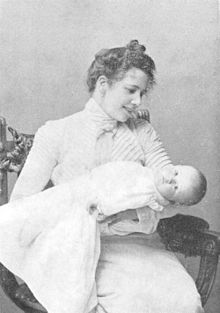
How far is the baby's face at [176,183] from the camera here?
1.31 m

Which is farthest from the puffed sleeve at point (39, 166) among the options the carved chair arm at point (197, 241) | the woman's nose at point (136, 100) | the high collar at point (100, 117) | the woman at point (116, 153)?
the carved chair arm at point (197, 241)

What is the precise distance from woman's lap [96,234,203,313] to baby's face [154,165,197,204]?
0.20 m

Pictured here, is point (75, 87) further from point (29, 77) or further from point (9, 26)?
point (9, 26)

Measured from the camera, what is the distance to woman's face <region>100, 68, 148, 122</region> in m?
1.42

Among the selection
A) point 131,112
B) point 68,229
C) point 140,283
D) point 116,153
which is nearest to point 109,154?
point 116,153

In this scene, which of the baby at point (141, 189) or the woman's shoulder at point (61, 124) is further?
the woman's shoulder at point (61, 124)

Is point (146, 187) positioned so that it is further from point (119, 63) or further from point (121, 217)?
point (119, 63)

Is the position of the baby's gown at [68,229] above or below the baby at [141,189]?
below

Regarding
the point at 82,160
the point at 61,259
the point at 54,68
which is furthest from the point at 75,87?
the point at 61,259

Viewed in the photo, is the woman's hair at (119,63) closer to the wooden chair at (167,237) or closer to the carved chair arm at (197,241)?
the wooden chair at (167,237)

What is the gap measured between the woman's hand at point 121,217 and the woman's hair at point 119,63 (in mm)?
357

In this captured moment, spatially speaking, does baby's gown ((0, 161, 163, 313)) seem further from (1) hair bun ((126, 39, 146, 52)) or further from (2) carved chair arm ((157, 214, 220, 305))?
(1) hair bun ((126, 39, 146, 52))

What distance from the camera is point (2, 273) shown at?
1.54m

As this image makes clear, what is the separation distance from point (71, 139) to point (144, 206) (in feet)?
0.91
